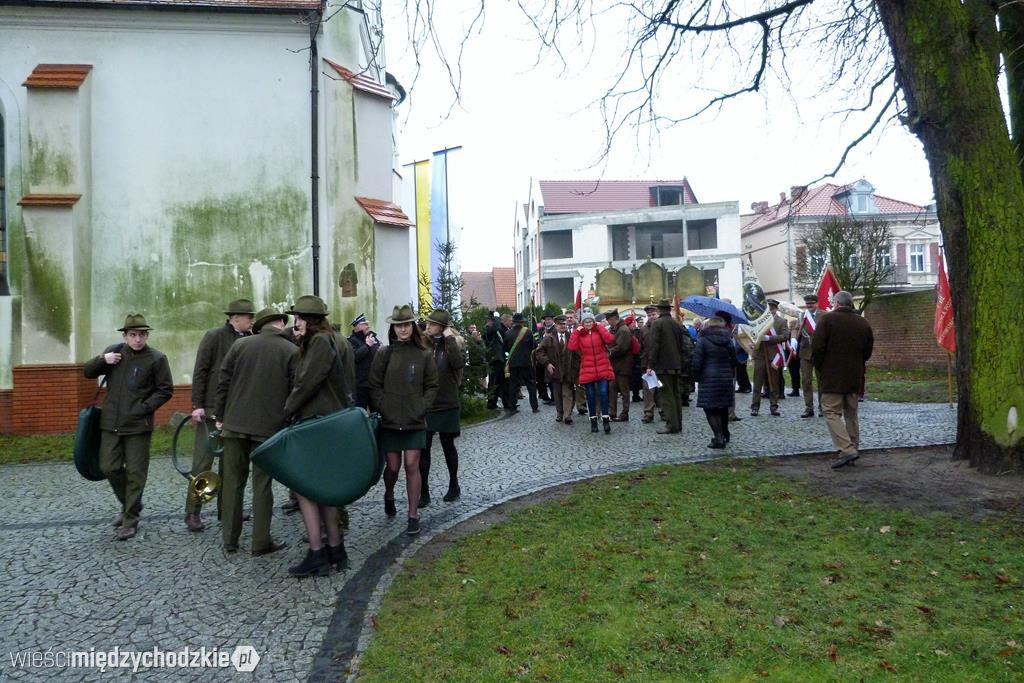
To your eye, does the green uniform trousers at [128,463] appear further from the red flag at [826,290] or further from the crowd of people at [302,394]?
the red flag at [826,290]

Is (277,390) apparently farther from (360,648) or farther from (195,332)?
(195,332)

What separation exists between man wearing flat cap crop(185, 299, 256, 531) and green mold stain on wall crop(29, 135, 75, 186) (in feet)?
30.5

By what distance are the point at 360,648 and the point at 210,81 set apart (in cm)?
1360

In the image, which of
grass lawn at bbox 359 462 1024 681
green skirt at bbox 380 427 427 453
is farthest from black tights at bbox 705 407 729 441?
green skirt at bbox 380 427 427 453

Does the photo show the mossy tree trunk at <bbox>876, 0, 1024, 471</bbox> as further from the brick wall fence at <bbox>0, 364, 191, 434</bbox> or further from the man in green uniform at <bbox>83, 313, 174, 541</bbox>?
the brick wall fence at <bbox>0, 364, 191, 434</bbox>

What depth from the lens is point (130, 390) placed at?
6.70 meters

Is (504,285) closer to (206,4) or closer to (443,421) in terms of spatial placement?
(206,4)

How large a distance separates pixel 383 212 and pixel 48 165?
19.6ft

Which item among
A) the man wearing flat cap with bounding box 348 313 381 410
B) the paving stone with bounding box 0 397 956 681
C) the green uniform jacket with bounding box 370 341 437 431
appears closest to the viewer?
→ the paving stone with bounding box 0 397 956 681

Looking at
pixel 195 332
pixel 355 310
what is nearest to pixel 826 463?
pixel 355 310

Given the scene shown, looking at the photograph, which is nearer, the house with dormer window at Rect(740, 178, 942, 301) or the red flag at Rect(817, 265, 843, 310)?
the red flag at Rect(817, 265, 843, 310)

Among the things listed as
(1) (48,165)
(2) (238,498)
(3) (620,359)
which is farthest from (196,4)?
(2) (238,498)

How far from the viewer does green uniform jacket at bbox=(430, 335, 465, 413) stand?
768cm

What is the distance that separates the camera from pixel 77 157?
14.1 metres
